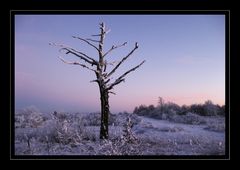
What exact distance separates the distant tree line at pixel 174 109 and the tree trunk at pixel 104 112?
39cm

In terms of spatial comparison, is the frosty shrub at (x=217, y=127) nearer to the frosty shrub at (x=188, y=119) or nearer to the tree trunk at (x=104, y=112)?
the frosty shrub at (x=188, y=119)

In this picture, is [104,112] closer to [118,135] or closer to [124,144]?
[118,135]

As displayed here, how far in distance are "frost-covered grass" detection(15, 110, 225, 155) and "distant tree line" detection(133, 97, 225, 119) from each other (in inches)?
3.4

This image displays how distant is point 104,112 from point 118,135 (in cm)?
37

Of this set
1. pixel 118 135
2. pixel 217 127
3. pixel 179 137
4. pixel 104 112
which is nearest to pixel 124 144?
pixel 118 135

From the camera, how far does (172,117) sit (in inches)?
250

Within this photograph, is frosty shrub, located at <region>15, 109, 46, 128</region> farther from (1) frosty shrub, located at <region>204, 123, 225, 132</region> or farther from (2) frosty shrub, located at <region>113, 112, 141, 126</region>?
(1) frosty shrub, located at <region>204, 123, 225, 132</region>

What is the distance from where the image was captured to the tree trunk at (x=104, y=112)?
5.97m

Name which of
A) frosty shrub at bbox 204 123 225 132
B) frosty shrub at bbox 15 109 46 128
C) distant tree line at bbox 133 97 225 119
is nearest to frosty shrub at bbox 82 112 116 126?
distant tree line at bbox 133 97 225 119

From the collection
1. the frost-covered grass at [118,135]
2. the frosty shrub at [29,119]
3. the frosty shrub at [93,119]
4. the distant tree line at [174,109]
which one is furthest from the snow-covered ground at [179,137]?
the frosty shrub at [29,119]

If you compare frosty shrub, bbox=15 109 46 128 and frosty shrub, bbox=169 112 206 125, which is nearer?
frosty shrub, bbox=15 109 46 128

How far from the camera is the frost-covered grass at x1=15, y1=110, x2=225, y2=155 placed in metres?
5.80
